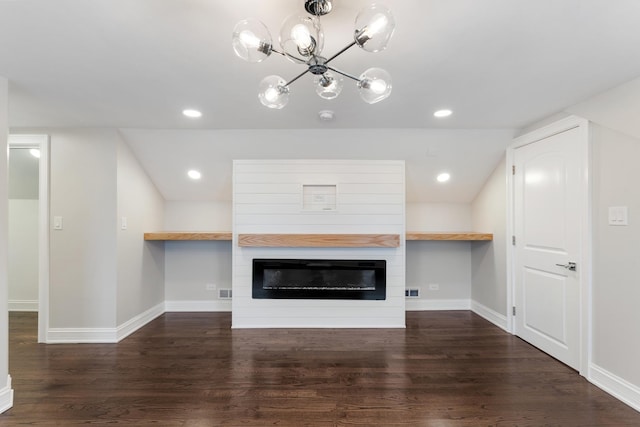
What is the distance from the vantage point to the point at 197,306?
14.2 feet

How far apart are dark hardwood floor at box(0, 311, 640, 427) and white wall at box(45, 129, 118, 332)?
0.36m

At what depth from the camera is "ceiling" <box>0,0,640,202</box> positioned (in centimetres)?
147

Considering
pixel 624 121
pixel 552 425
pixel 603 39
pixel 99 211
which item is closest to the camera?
pixel 603 39

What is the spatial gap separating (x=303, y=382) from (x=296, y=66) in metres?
2.32

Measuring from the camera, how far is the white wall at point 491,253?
3633 millimetres

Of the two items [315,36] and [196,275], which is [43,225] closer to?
[196,275]

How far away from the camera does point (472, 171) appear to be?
3889 millimetres

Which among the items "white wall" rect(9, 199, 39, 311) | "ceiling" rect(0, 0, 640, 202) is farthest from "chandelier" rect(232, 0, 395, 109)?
"white wall" rect(9, 199, 39, 311)

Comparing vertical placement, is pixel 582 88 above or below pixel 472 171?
above

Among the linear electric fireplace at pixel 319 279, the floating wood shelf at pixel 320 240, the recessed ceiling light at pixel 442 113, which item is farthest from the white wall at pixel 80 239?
the recessed ceiling light at pixel 442 113

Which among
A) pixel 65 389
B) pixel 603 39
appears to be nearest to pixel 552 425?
pixel 603 39

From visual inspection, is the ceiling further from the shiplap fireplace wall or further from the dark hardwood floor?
the dark hardwood floor

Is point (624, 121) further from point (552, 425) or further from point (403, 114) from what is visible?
point (552, 425)

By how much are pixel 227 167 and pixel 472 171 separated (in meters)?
3.07
